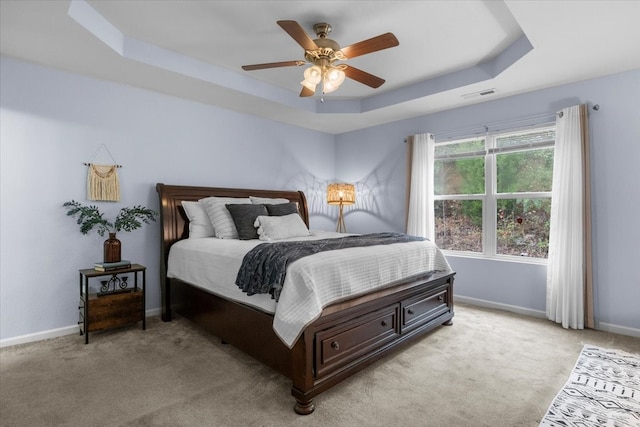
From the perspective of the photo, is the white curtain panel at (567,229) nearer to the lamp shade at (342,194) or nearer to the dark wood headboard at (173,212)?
the lamp shade at (342,194)

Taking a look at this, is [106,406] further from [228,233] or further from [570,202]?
[570,202]

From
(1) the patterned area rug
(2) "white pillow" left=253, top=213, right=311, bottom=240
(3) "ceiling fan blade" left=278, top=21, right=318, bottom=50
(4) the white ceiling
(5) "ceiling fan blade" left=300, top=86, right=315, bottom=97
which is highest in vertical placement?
(4) the white ceiling

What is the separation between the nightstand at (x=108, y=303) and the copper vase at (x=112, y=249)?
0.49ft

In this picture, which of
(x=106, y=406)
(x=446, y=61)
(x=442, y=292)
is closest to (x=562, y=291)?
(x=442, y=292)

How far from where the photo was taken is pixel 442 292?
3.18 m

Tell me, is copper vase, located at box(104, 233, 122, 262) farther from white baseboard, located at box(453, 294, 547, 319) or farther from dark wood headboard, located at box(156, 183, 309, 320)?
white baseboard, located at box(453, 294, 547, 319)

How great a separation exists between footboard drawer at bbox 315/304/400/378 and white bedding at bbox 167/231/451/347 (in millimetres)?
179

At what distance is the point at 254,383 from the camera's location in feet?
7.25

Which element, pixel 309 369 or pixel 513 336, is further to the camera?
pixel 513 336

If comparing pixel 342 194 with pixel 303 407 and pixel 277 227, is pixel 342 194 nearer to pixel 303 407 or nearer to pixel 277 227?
pixel 277 227

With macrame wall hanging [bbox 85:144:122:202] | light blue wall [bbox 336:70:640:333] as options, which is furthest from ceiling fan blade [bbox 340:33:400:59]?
macrame wall hanging [bbox 85:144:122:202]

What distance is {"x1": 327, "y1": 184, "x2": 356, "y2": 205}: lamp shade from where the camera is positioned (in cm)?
511

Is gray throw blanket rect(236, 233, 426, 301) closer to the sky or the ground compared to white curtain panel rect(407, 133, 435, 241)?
closer to the ground

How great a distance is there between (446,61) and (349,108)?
1.52 metres
